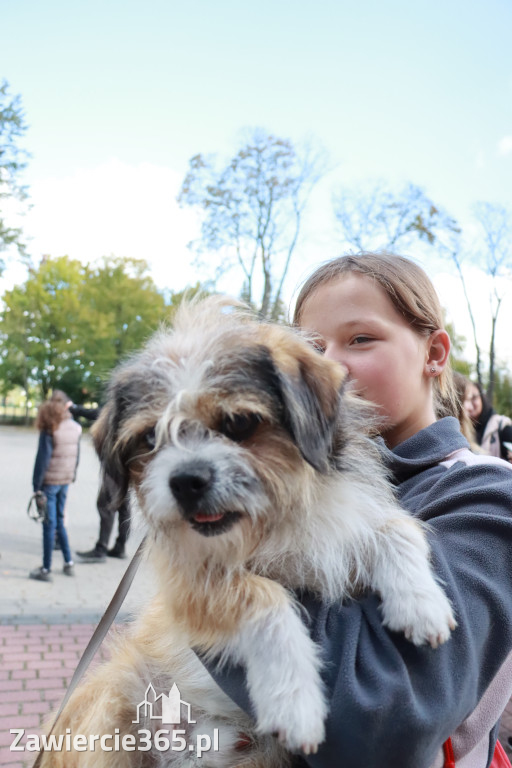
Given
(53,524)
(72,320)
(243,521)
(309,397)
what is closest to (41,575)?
(53,524)

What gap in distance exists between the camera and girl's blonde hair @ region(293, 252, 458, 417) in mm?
2361

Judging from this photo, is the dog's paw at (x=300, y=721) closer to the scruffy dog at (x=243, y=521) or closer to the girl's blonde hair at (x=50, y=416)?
the scruffy dog at (x=243, y=521)

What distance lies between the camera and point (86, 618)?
25.7ft

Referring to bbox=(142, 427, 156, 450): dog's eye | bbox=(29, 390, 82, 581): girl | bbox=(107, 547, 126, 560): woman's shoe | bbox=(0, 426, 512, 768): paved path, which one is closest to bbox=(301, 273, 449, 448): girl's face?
bbox=(142, 427, 156, 450): dog's eye

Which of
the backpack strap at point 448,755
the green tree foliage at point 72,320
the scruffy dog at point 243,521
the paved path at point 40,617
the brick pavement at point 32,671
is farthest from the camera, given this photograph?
the green tree foliage at point 72,320

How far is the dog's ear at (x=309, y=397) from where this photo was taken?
6.15 feet

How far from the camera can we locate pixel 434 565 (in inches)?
69.9

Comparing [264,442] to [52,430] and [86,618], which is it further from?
[52,430]

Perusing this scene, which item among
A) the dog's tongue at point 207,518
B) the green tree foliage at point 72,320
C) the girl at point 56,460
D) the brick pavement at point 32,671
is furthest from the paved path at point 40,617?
the green tree foliage at point 72,320

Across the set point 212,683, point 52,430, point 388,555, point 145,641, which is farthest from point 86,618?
point 388,555

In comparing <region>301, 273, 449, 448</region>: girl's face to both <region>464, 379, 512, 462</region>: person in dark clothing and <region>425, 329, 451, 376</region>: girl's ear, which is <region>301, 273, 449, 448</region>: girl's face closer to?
<region>425, 329, 451, 376</region>: girl's ear

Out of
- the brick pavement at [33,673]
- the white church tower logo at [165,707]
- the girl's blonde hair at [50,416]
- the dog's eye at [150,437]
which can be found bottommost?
the brick pavement at [33,673]

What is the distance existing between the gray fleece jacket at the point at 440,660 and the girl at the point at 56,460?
29.6 feet

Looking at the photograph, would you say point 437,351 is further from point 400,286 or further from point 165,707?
point 165,707
